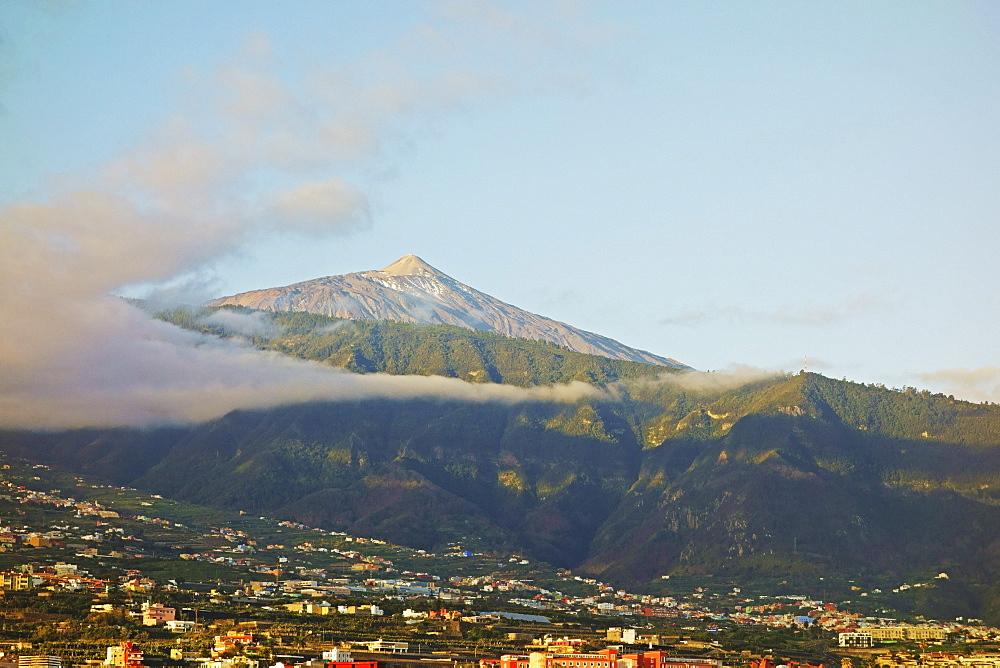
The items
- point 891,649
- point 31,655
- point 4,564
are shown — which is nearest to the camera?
point 31,655

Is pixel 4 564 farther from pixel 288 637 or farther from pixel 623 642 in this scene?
pixel 623 642

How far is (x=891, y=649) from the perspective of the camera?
523ft

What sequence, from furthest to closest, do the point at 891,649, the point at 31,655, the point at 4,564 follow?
the point at 4,564 < the point at 891,649 < the point at 31,655

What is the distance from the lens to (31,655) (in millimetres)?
120500

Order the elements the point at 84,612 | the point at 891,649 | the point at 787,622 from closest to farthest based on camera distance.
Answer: the point at 84,612 → the point at 891,649 → the point at 787,622

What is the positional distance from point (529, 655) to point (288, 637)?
20603 millimetres

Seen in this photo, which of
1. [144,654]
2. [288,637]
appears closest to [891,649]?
[288,637]

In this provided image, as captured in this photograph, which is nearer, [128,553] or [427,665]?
[427,665]

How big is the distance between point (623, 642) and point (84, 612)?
4715 cm

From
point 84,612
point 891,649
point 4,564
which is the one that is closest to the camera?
point 84,612

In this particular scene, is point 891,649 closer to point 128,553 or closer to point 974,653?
point 974,653

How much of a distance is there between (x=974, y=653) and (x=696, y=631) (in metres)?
28.2

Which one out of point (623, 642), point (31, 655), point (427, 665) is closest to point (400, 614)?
point (623, 642)

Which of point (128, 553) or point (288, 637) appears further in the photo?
point (128, 553)
